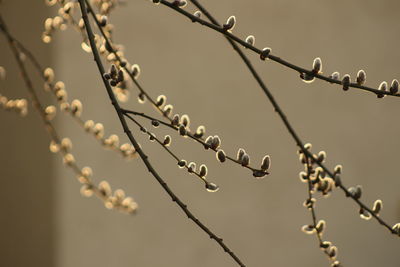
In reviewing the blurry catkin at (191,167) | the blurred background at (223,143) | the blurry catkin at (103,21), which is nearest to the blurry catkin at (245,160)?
the blurry catkin at (191,167)

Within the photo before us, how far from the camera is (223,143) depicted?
1.98 meters

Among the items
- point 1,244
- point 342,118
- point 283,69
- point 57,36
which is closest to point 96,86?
point 57,36

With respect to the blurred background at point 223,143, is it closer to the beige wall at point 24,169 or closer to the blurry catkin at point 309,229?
the beige wall at point 24,169

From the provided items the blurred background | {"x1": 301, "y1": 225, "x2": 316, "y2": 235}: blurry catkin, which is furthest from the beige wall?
{"x1": 301, "y1": 225, "x2": 316, "y2": 235}: blurry catkin

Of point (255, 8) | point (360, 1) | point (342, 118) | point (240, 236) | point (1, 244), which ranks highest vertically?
→ point (360, 1)

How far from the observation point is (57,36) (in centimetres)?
176

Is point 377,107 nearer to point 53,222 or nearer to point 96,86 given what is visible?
point 96,86

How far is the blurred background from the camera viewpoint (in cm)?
178

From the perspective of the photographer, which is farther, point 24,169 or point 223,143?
point 223,143

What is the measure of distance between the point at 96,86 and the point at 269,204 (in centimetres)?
65

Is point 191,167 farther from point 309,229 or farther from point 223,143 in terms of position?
point 223,143

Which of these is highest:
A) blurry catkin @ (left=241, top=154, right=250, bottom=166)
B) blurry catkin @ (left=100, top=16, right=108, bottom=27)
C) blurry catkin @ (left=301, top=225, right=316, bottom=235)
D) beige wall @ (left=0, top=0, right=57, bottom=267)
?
beige wall @ (left=0, top=0, right=57, bottom=267)

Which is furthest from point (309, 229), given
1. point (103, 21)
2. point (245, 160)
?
point (103, 21)

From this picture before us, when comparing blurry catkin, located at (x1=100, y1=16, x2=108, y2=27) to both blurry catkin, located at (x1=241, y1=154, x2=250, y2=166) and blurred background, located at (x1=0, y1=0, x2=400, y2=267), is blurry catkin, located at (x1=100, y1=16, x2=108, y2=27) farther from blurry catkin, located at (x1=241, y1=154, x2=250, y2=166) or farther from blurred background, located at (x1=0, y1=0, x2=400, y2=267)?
blurred background, located at (x1=0, y1=0, x2=400, y2=267)
